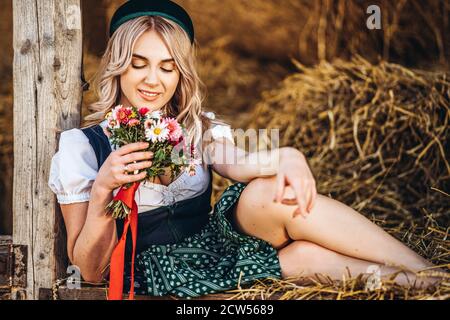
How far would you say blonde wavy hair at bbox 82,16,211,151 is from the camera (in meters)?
2.14

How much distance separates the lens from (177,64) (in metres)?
2.16

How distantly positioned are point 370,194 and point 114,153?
1569mm

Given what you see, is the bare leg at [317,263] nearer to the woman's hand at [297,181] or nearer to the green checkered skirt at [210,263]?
the green checkered skirt at [210,263]

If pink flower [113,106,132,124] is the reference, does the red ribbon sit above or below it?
below

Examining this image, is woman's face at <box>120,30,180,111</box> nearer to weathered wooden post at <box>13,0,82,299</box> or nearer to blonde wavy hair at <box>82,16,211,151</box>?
blonde wavy hair at <box>82,16,211,151</box>

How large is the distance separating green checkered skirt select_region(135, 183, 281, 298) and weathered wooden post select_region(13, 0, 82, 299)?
0.28m

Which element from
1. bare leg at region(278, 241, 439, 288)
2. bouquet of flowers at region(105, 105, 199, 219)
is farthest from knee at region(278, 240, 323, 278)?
bouquet of flowers at region(105, 105, 199, 219)

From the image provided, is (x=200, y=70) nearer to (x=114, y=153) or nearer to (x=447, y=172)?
(x=447, y=172)

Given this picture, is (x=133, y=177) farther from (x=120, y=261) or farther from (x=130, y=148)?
(x=120, y=261)

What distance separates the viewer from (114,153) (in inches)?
74.1

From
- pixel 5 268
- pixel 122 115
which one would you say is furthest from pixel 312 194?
pixel 5 268

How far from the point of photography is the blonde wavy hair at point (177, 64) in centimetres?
214

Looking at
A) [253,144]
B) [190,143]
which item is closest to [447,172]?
[253,144]

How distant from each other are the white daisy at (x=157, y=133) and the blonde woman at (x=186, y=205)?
29 millimetres
